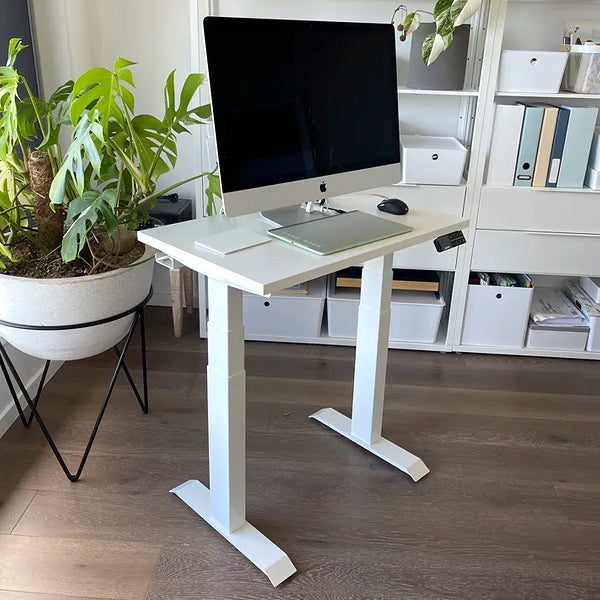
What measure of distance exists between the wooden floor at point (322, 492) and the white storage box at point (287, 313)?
17 centimetres

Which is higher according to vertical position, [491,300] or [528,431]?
[491,300]

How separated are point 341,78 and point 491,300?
4.39ft

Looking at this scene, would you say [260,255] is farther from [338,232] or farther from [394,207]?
[394,207]

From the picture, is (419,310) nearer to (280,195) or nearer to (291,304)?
(291,304)

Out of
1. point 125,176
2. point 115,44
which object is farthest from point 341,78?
point 115,44

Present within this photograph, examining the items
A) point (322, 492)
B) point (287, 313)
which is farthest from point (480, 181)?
point (322, 492)

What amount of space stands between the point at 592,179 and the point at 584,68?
0.39 m

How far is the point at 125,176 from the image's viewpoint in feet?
5.73

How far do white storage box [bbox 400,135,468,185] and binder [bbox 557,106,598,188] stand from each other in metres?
0.37

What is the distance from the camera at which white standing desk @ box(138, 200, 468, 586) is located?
135 cm

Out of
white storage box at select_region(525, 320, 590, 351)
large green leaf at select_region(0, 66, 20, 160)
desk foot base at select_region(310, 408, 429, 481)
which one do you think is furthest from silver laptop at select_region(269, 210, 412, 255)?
white storage box at select_region(525, 320, 590, 351)

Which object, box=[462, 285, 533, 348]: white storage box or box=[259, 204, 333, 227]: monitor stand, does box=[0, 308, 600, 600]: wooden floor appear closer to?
box=[462, 285, 533, 348]: white storage box

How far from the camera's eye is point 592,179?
7.77ft

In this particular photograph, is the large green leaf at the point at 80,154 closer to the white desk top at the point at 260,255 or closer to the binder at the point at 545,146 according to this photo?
the white desk top at the point at 260,255
